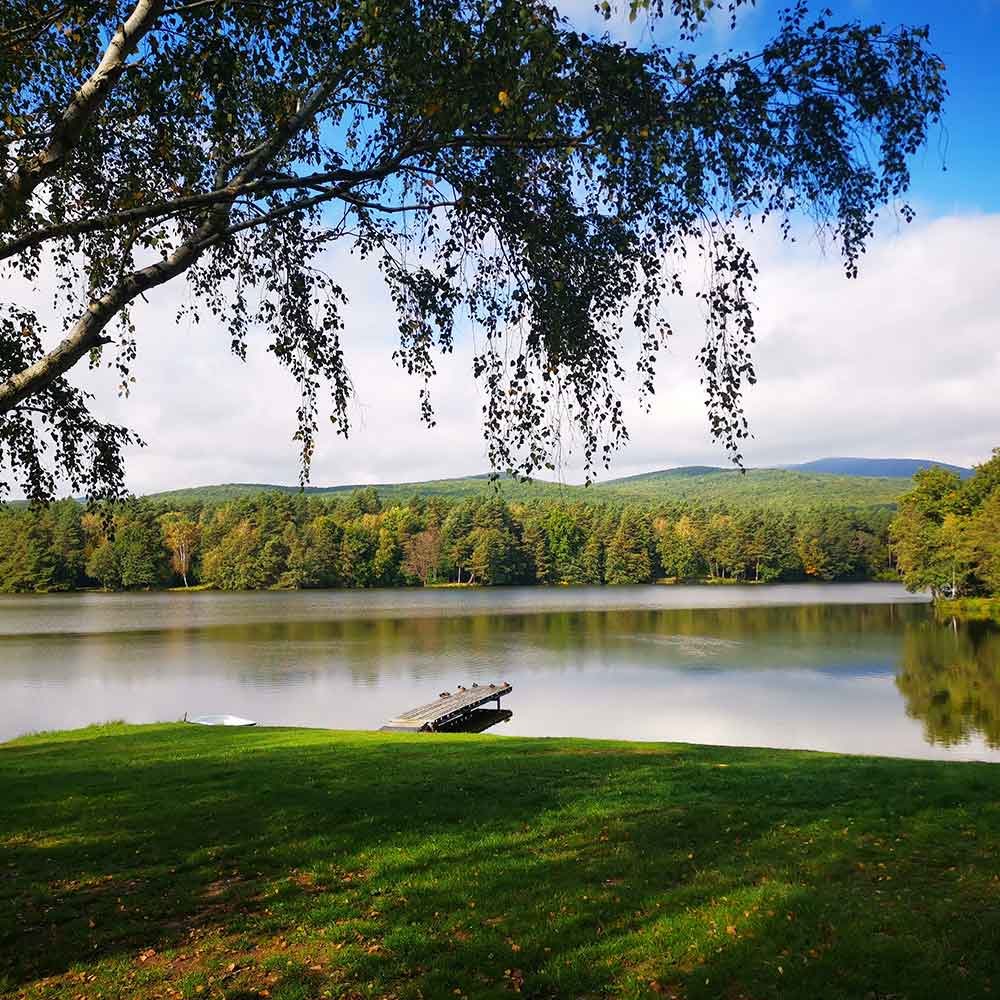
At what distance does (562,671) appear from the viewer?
31281 mm

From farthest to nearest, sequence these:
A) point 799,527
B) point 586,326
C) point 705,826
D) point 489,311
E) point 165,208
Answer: point 799,527 → point 705,826 → point 489,311 → point 586,326 → point 165,208

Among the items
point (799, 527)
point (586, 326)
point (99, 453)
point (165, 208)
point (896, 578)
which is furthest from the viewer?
point (799, 527)

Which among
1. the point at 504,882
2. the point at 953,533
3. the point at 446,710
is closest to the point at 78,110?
the point at 504,882

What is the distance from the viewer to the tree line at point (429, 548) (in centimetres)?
9312

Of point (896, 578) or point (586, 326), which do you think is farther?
point (896, 578)

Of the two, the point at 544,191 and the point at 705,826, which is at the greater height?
the point at 544,191

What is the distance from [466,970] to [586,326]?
13.4ft

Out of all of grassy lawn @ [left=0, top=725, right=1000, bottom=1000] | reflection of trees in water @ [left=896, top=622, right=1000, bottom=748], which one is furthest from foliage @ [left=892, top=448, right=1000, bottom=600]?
grassy lawn @ [left=0, top=725, right=1000, bottom=1000]

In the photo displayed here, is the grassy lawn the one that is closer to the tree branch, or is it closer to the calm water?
the tree branch

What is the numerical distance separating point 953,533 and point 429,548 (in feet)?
210

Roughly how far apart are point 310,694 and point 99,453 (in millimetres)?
20570

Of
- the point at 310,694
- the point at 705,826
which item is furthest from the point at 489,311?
the point at 310,694

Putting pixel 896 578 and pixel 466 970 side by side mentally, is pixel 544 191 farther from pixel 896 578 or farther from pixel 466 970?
pixel 896 578

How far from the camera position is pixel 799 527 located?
117 m
